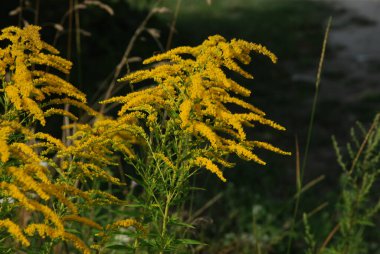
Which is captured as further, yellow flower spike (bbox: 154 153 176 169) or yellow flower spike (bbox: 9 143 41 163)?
yellow flower spike (bbox: 154 153 176 169)

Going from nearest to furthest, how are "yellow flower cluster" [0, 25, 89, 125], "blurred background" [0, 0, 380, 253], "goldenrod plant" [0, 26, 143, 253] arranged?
"goldenrod plant" [0, 26, 143, 253], "yellow flower cluster" [0, 25, 89, 125], "blurred background" [0, 0, 380, 253]

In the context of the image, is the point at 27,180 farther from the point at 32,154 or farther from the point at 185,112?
the point at 185,112

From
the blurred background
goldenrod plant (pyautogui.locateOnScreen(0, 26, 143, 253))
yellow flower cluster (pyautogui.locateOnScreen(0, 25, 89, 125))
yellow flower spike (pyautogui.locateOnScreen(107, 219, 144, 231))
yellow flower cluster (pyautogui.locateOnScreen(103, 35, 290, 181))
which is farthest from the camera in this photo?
the blurred background

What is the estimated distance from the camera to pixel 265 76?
1502 centimetres

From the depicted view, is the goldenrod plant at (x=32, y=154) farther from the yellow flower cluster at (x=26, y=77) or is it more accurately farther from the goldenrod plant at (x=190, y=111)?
the goldenrod plant at (x=190, y=111)

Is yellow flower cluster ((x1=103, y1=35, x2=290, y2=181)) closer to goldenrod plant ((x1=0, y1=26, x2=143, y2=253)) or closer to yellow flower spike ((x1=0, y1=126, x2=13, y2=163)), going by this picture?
goldenrod plant ((x1=0, y1=26, x2=143, y2=253))

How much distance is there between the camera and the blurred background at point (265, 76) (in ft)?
22.5

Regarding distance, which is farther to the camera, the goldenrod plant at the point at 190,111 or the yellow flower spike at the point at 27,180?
the goldenrod plant at the point at 190,111

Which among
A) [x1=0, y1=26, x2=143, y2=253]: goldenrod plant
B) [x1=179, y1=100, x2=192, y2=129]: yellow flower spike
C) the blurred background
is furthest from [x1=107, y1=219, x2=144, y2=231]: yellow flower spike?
the blurred background

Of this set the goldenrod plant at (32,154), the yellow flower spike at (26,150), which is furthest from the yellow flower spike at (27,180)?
the yellow flower spike at (26,150)

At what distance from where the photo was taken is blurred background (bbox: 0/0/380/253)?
6.85 metres

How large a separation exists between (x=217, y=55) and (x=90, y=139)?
671 mm

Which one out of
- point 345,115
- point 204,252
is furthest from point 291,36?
point 204,252

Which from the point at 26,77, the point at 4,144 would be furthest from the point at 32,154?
the point at 26,77
